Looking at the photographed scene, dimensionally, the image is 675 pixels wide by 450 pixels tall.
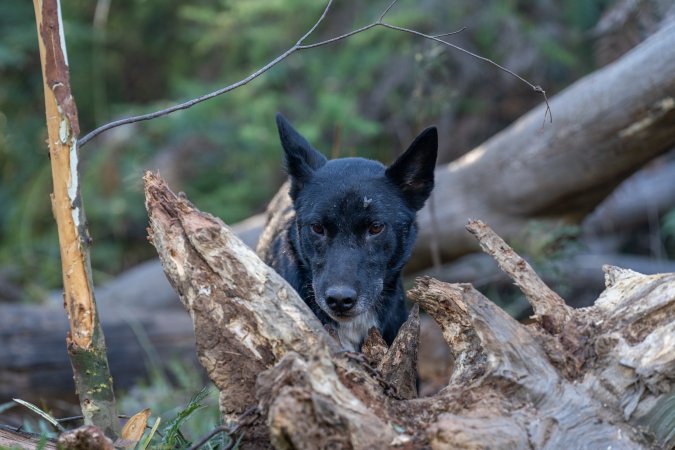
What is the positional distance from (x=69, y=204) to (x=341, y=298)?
1.42 metres

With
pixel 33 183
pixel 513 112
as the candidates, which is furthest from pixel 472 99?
pixel 33 183

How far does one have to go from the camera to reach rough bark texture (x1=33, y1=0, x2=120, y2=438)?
10.8ft

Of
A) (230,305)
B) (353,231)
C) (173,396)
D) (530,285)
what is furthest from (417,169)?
(173,396)

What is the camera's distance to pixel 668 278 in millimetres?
3113

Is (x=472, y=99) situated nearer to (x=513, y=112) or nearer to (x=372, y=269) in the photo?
(x=513, y=112)

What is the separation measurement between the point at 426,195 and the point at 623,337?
5.94 feet

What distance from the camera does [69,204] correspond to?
3312mm

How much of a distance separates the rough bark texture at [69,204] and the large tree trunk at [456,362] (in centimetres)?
34

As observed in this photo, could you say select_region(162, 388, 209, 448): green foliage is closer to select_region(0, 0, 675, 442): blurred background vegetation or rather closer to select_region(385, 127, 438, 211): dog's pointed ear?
select_region(385, 127, 438, 211): dog's pointed ear

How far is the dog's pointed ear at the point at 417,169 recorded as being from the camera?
433 centimetres

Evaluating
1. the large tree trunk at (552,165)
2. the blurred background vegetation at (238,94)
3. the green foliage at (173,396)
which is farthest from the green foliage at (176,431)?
the blurred background vegetation at (238,94)

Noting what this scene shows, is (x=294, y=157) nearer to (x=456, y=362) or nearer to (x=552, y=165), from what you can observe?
(x=456, y=362)

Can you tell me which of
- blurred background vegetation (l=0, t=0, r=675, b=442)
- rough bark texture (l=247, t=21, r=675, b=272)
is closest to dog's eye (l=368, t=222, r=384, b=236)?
rough bark texture (l=247, t=21, r=675, b=272)

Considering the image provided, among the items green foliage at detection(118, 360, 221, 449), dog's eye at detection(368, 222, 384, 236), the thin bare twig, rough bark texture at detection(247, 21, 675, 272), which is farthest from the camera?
rough bark texture at detection(247, 21, 675, 272)
